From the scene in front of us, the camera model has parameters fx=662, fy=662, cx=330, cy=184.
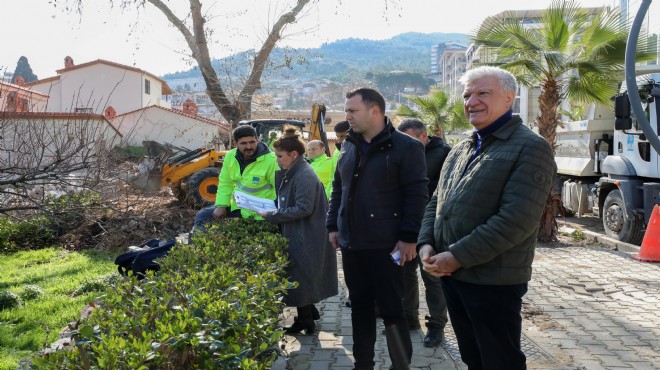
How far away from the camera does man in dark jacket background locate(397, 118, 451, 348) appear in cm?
593

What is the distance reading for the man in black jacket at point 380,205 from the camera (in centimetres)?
458

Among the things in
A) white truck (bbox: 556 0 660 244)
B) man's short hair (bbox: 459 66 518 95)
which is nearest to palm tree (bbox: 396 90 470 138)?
white truck (bbox: 556 0 660 244)

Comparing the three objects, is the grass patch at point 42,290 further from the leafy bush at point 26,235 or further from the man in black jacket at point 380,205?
the man in black jacket at point 380,205

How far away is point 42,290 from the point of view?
26.9ft

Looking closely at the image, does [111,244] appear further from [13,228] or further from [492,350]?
[492,350]

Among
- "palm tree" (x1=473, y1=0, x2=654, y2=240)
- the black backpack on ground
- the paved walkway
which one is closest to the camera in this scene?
the paved walkway

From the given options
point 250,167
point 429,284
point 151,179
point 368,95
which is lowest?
point 151,179

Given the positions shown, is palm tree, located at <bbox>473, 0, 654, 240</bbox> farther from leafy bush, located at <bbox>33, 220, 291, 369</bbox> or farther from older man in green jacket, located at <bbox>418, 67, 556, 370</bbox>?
older man in green jacket, located at <bbox>418, 67, 556, 370</bbox>

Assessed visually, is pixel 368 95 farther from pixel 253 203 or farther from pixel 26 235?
pixel 26 235

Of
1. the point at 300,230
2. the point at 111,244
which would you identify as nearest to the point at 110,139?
the point at 111,244

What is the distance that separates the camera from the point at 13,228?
41.0 feet

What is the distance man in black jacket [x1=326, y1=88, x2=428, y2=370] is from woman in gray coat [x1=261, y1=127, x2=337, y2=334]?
122 centimetres

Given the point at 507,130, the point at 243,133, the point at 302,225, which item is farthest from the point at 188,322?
the point at 243,133

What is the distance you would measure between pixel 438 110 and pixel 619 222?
2187 cm
